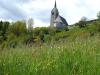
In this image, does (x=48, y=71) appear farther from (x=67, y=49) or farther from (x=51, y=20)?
(x=51, y=20)

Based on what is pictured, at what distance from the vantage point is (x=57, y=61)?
4.89 m

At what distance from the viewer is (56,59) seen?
197 inches

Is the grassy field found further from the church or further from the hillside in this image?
the church

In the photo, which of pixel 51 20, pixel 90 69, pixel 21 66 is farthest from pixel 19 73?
pixel 51 20

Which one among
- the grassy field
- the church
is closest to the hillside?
the grassy field

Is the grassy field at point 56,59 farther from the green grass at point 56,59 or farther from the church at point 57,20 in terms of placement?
the church at point 57,20

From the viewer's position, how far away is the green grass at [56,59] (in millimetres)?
4547

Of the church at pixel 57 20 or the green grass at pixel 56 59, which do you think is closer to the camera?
the green grass at pixel 56 59

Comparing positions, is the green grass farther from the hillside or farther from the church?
the church

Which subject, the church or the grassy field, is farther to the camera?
the church

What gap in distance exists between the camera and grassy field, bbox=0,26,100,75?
4.55 m

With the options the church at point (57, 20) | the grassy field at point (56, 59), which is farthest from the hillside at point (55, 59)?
the church at point (57, 20)

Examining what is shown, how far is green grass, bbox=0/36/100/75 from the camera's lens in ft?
14.9

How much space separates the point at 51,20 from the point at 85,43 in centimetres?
14586
